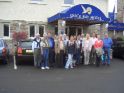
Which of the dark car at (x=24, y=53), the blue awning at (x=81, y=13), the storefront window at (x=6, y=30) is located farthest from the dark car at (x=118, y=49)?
the storefront window at (x=6, y=30)

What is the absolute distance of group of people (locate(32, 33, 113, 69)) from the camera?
663 inches

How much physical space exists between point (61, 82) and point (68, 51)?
16.3ft

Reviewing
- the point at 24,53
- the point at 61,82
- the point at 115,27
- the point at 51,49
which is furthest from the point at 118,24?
the point at 61,82

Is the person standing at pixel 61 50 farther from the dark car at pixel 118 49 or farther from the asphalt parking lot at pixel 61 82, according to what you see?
the dark car at pixel 118 49

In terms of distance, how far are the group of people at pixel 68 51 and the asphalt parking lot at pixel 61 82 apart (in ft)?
5.03

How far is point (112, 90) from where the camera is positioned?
35.4ft

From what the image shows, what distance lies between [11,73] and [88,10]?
815 cm

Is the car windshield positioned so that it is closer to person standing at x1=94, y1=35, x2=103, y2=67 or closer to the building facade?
person standing at x1=94, y1=35, x2=103, y2=67

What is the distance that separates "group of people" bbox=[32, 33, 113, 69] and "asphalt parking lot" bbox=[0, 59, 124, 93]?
5.03ft

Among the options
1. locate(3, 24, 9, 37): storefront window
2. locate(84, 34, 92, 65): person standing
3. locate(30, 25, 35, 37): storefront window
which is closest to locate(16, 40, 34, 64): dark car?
locate(84, 34, 92, 65): person standing

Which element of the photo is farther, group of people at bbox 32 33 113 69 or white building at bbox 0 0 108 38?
white building at bbox 0 0 108 38

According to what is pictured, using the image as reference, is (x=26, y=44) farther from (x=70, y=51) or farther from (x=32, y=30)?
(x=32, y=30)

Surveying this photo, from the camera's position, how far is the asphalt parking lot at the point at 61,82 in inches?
424

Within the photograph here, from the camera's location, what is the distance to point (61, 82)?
12.4m
